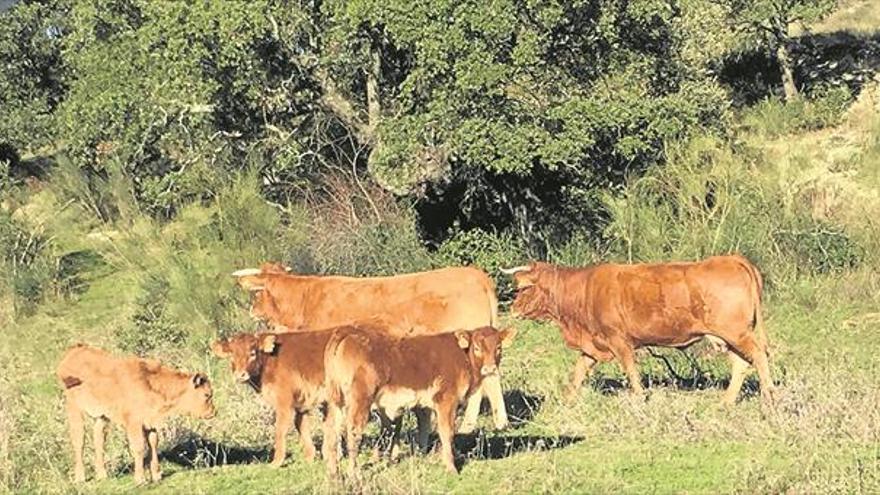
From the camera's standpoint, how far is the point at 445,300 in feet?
41.0

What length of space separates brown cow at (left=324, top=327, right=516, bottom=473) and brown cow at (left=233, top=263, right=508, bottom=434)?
2528 millimetres

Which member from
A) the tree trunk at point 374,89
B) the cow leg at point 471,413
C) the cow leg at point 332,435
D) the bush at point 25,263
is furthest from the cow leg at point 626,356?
the bush at point 25,263

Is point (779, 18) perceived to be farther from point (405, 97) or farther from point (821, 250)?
point (405, 97)

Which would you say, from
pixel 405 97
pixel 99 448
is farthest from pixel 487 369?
pixel 405 97

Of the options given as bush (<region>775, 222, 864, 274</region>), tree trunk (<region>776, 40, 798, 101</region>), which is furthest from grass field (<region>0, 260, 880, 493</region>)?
tree trunk (<region>776, 40, 798, 101</region>)

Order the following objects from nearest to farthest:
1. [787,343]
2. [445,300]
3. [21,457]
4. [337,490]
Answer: [337,490]
[21,457]
[445,300]
[787,343]

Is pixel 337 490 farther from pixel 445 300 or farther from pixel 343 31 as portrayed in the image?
pixel 343 31

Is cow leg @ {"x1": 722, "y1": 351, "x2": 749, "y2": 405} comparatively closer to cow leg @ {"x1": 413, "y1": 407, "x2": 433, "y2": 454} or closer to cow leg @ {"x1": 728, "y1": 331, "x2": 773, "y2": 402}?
cow leg @ {"x1": 728, "y1": 331, "x2": 773, "y2": 402}

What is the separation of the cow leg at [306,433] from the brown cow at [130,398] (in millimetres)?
793

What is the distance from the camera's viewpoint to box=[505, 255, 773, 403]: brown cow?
40.2 feet

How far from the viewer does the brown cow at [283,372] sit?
9.98 meters

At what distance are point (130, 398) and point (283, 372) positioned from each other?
48.8 inches

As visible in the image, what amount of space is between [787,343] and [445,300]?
18.9ft

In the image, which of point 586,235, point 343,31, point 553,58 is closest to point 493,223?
point 586,235
